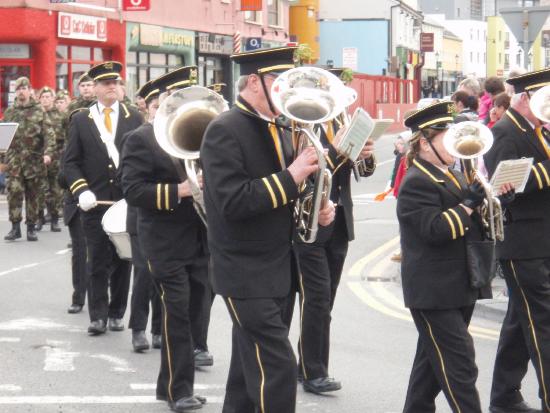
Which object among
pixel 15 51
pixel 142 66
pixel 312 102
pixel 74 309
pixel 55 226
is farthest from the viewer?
pixel 142 66

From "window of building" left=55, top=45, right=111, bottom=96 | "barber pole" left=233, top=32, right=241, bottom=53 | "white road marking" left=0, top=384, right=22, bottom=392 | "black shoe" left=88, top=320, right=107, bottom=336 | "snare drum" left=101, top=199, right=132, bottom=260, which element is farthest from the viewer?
"barber pole" left=233, top=32, right=241, bottom=53

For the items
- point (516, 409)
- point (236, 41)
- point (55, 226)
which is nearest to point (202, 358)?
point (516, 409)

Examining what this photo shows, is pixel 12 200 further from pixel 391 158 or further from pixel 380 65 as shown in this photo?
pixel 380 65

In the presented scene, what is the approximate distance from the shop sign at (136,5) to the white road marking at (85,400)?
2534cm

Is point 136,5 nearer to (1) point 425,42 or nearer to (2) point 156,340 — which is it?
(2) point 156,340

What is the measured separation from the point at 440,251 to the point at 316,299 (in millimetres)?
1776

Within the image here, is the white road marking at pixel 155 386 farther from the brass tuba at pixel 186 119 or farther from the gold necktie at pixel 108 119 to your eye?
the gold necktie at pixel 108 119

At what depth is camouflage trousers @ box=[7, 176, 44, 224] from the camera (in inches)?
648

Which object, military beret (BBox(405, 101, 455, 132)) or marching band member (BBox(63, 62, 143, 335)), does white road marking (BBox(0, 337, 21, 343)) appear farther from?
military beret (BBox(405, 101, 455, 132))

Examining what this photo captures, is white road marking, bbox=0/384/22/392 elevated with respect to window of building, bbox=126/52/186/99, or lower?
lower

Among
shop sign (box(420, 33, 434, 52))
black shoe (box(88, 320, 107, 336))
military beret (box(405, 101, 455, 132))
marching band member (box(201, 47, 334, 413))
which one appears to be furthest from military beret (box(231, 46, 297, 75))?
shop sign (box(420, 33, 434, 52))

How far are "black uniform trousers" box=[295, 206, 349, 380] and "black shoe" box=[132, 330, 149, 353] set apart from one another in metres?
1.55

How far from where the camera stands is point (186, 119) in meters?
7.13

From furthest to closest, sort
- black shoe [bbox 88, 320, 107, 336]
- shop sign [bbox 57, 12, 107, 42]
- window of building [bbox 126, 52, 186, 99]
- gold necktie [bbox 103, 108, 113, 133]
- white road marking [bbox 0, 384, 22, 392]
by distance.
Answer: window of building [bbox 126, 52, 186, 99], shop sign [bbox 57, 12, 107, 42], black shoe [bbox 88, 320, 107, 336], gold necktie [bbox 103, 108, 113, 133], white road marking [bbox 0, 384, 22, 392]
